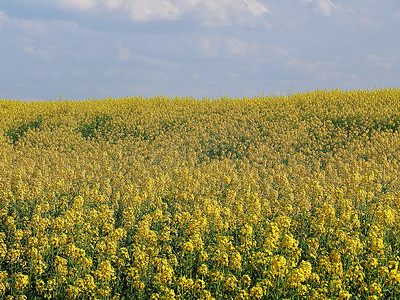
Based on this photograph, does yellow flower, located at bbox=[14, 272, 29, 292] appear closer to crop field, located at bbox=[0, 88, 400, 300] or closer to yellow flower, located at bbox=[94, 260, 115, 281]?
crop field, located at bbox=[0, 88, 400, 300]

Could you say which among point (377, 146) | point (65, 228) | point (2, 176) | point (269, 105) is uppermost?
Answer: point (269, 105)

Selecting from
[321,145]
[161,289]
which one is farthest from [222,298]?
[321,145]

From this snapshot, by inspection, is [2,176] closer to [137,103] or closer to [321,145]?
[321,145]

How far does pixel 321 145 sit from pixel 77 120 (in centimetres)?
1195

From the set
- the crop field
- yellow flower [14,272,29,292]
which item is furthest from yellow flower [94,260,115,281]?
yellow flower [14,272,29,292]

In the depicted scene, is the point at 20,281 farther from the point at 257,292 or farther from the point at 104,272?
the point at 257,292

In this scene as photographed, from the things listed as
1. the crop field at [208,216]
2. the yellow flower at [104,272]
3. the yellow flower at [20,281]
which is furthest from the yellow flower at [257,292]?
the yellow flower at [20,281]

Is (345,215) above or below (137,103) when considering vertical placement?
below

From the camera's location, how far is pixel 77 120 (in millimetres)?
21406

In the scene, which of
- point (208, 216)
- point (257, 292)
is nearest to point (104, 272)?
point (257, 292)

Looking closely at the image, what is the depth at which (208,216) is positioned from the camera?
741cm

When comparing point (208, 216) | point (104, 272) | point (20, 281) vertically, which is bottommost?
point (20, 281)

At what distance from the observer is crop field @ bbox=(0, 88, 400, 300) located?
17.7 feet

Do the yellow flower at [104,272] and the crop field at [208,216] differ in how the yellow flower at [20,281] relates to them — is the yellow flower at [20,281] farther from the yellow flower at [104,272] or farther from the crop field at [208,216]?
the yellow flower at [104,272]
